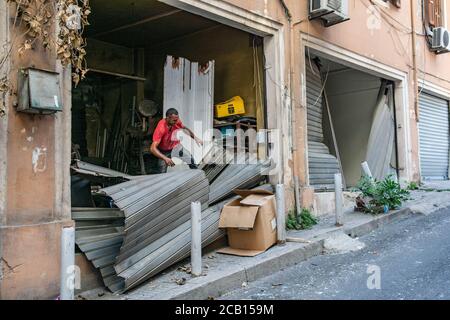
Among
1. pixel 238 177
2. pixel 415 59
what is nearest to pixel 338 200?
pixel 238 177

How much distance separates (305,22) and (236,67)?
1.45 m

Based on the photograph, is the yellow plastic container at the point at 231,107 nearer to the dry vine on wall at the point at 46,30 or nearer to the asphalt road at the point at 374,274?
the asphalt road at the point at 374,274

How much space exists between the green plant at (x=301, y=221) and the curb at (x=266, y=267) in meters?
0.57

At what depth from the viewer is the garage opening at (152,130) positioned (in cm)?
480

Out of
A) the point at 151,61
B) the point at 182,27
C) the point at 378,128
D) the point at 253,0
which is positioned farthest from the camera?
the point at 378,128

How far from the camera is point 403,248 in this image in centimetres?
611

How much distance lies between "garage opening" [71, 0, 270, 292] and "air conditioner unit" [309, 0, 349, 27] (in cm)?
119

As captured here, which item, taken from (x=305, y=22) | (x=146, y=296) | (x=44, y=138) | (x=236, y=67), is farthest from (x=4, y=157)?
(x=305, y=22)

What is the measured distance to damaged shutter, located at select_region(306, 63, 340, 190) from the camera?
27.6ft

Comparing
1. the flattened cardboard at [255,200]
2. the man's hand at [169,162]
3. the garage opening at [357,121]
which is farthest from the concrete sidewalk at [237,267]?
the garage opening at [357,121]

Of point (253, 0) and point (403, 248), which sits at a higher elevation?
point (253, 0)
